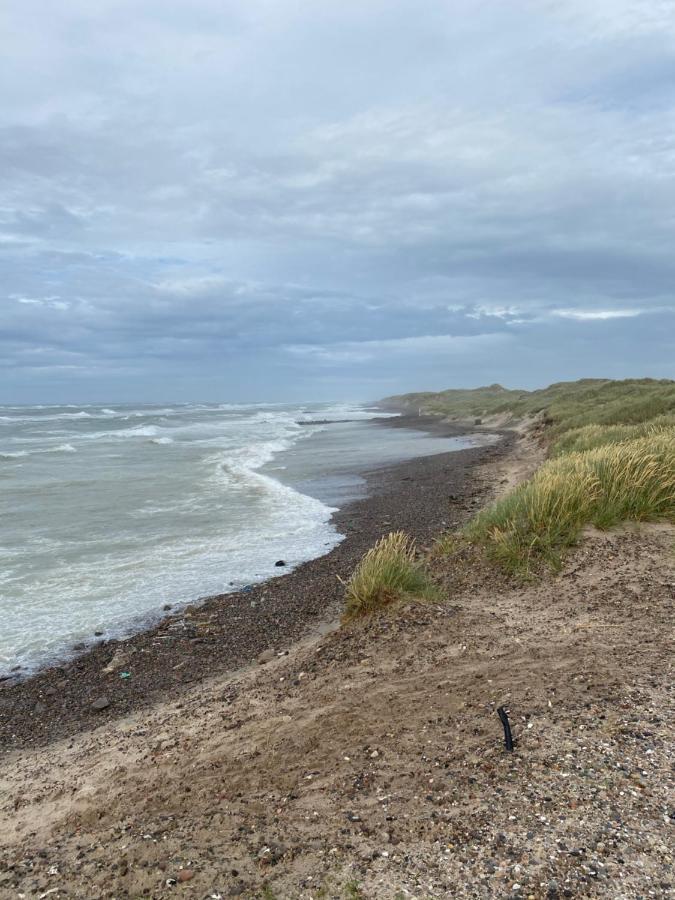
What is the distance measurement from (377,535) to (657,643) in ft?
28.1

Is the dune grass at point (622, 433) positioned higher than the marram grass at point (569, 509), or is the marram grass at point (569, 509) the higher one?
the dune grass at point (622, 433)

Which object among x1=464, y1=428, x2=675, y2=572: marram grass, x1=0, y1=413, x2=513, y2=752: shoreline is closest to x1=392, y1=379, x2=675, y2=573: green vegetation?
x1=464, y1=428, x2=675, y2=572: marram grass

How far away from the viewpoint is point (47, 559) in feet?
44.1

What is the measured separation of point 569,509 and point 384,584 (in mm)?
3320

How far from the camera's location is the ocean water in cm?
1018

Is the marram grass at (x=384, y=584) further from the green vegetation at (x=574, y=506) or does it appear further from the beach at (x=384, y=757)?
the green vegetation at (x=574, y=506)

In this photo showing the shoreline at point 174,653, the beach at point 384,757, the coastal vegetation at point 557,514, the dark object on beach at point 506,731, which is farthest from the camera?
the coastal vegetation at point 557,514

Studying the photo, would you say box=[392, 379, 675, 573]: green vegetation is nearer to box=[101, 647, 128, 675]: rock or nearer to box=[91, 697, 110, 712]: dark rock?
box=[101, 647, 128, 675]: rock

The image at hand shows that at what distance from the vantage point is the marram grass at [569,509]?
8523mm

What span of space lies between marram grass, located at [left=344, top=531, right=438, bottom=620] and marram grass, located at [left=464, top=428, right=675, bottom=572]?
4.83 ft

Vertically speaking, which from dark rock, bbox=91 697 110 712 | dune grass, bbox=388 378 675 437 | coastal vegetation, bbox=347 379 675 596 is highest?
dune grass, bbox=388 378 675 437

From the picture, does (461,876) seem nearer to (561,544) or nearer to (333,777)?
(333,777)

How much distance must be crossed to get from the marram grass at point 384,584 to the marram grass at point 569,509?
4.83ft

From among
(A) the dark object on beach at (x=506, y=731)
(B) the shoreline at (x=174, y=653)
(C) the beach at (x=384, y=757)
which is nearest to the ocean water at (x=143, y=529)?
(B) the shoreline at (x=174, y=653)
